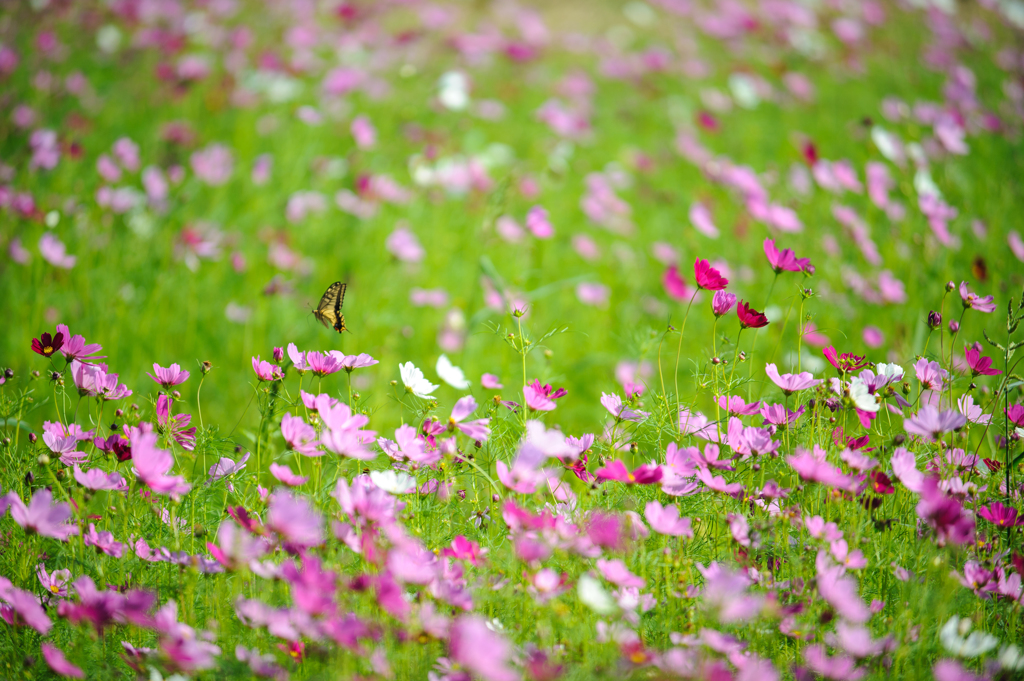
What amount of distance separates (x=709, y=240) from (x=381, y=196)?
159cm

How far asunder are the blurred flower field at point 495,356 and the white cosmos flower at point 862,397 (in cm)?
1

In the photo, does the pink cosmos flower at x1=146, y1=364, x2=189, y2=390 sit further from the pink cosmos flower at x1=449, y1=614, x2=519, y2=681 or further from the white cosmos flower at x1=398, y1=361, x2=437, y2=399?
the pink cosmos flower at x1=449, y1=614, x2=519, y2=681

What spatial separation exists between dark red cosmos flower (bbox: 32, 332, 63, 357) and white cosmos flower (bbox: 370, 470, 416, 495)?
628mm

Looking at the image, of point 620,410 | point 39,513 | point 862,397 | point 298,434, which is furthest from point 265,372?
point 862,397

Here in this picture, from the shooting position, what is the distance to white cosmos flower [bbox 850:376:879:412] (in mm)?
1162

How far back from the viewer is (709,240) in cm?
331

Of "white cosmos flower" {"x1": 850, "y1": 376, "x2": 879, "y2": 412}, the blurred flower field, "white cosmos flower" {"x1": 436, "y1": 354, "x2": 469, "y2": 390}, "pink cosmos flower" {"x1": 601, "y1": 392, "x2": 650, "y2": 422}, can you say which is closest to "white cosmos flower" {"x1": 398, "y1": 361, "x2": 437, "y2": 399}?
the blurred flower field

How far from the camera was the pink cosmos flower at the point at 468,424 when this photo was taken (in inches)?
43.7

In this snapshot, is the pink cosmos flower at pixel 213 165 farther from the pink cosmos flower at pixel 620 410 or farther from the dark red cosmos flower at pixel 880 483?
the dark red cosmos flower at pixel 880 483

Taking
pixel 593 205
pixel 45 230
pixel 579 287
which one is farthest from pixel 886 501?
pixel 45 230

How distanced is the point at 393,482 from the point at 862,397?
0.82 metres

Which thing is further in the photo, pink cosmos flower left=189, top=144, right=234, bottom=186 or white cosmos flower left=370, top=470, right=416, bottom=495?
pink cosmos flower left=189, top=144, right=234, bottom=186

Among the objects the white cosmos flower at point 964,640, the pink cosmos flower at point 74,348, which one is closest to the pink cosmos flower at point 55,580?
the pink cosmos flower at point 74,348

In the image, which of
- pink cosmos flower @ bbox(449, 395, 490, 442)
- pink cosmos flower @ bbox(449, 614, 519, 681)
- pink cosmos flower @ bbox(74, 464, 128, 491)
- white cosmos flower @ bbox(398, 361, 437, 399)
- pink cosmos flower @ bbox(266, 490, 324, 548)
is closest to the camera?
pink cosmos flower @ bbox(449, 614, 519, 681)
